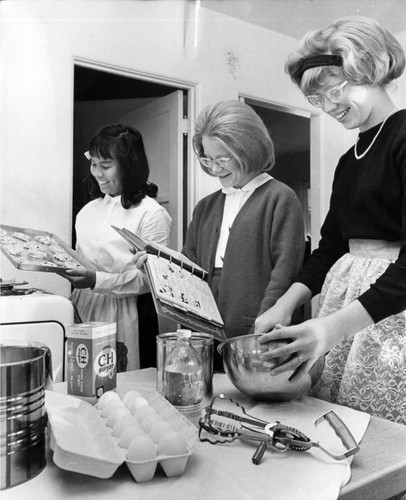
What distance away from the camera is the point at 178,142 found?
1.56 m

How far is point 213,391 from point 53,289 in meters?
0.59

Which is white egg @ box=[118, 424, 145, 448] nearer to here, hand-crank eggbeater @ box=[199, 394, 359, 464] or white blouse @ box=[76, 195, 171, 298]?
hand-crank eggbeater @ box=[199, 394, 359, 464]

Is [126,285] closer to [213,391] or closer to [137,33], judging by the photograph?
[213,391]

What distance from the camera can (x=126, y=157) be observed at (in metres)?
1.33

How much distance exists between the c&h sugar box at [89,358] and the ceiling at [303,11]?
38.3 inches

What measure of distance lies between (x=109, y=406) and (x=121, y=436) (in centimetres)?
10

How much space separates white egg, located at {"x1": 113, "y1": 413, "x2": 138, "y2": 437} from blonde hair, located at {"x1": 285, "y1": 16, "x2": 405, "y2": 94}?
2.50 ft

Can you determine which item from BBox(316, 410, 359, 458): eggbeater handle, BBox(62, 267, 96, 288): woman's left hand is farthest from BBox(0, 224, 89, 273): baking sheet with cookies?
BBox(316, 410, 359, 458): eggbeater handle

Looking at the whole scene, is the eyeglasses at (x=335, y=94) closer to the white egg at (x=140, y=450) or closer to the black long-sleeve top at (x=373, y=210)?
the black long-sleeve top at (x=373, y=210)

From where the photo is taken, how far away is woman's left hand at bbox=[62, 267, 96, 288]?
1123mm

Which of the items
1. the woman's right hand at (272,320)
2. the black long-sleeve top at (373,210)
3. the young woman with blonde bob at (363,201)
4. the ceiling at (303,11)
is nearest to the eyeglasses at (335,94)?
the young woman with blonde bob at (363,201)

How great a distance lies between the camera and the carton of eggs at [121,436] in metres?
0.49

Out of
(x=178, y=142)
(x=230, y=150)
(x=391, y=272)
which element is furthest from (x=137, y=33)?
(x=391, y=272)

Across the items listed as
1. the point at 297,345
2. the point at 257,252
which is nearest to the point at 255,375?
the point at 297,345
